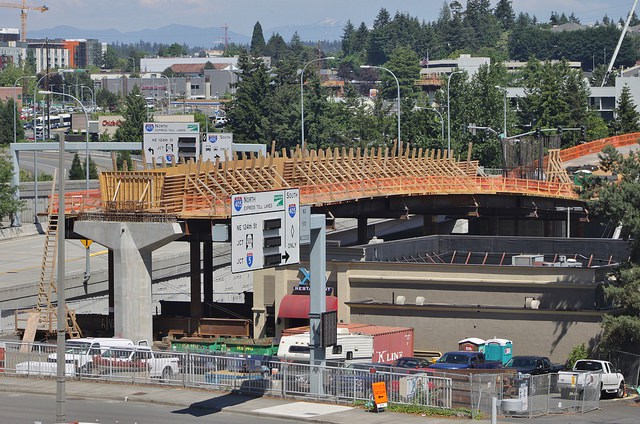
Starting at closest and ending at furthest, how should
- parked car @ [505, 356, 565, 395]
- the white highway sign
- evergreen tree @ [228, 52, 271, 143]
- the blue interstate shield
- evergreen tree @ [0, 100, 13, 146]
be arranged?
the white highway sign
the blue interstate shield
parked car @ [505, 356, 565, 395]
evergreen tree @ [228, 52, 271, 143]
evergreen tree @ [0, 100, 13, 146]

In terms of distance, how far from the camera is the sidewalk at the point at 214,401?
138 ft

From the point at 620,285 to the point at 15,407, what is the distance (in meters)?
25.8

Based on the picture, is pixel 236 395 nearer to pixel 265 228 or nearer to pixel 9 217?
pixel 265 228

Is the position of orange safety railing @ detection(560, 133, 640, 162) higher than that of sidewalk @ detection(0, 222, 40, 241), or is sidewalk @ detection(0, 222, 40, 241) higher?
orange safety railing @ detection(560, 133, 640, 162)

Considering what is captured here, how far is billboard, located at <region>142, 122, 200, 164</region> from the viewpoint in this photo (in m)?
93.1

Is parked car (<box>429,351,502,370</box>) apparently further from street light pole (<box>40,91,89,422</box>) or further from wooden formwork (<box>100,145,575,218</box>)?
street light pole (<box>40,91,89,422</box>)

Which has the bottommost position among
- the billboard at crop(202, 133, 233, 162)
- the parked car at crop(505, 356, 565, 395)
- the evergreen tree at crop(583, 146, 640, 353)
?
the parked car at crop(505, 356, 565, 395)

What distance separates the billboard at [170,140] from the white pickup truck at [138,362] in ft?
144

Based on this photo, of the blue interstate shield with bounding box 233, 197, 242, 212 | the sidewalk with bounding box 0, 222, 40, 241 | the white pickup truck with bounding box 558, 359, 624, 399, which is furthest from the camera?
the sidewalk with bounding box 0, 222, 40, 241

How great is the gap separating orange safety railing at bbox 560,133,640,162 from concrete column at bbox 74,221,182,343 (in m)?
73.8

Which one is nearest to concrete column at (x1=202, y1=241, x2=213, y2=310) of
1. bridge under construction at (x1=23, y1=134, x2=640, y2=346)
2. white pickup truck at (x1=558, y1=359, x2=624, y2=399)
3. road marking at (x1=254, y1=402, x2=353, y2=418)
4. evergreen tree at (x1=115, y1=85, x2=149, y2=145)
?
bridge under construction at (x1=23, y1=134, x2=640, y2=346)

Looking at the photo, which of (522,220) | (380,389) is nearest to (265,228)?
(380,389)

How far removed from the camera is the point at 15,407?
44.2m

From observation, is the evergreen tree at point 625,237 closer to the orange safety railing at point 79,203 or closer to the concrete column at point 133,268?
the concrete column at point 133,268
